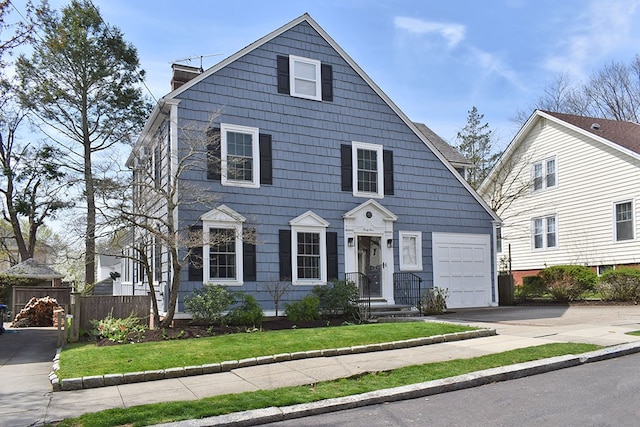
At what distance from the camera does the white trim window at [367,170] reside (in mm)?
17219

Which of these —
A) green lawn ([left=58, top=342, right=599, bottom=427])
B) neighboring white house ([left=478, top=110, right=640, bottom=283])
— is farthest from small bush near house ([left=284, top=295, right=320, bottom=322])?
neighboring white house ([left=478, top=110, right=640, bottom=283])

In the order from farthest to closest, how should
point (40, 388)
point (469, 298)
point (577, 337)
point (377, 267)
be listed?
1. point (469, 298)
2. point (377, 267)
3. point (577, 337)
4. point (40, 388)

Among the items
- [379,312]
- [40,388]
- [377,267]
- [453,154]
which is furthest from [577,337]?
[453,154]

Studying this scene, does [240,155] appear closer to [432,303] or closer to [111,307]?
[111,307]

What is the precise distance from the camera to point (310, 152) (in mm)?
16531

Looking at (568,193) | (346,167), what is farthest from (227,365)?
(568,193)

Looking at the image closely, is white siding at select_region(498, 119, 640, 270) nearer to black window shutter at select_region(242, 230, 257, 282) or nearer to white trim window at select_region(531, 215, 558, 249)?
white trim window at select_region(531, 215, 558, 249)

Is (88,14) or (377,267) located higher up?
(88,14)

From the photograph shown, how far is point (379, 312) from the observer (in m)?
16.1

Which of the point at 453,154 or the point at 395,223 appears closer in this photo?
the point at 395,223

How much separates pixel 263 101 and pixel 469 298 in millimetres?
9436

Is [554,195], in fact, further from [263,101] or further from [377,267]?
[263,101]

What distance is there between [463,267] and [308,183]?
6358 millimetres

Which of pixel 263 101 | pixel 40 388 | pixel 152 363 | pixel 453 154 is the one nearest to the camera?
pixel 40 388
